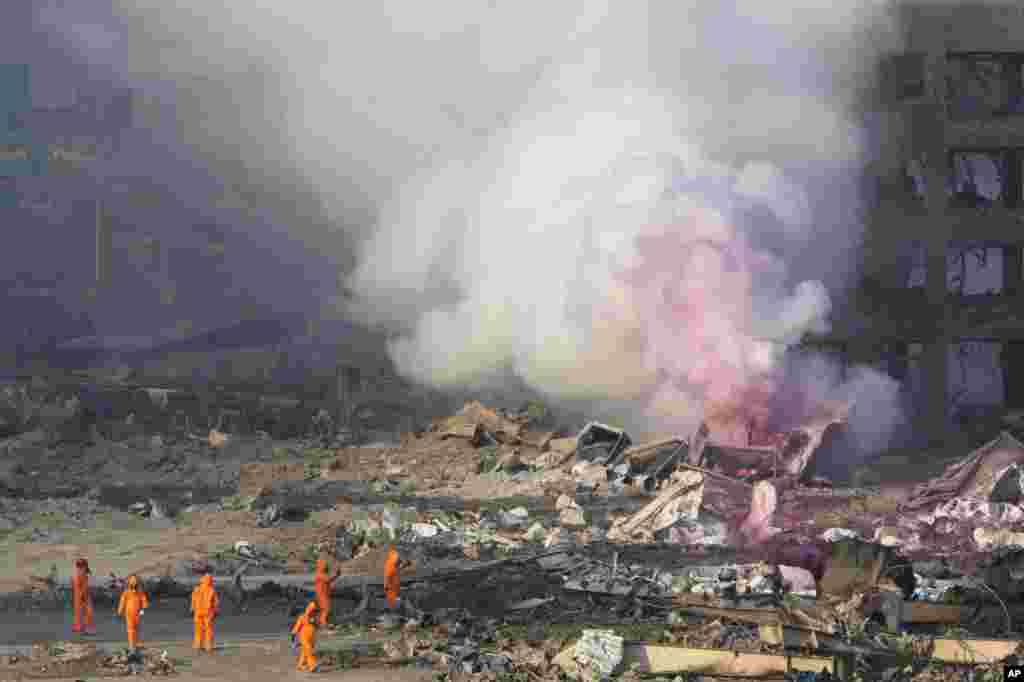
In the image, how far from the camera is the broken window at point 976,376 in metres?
49.7

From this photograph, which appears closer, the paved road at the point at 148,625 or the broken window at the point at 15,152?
the paved road at the point at 148,625

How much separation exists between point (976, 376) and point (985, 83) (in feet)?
26.6

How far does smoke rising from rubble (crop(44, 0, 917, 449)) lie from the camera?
3606cm

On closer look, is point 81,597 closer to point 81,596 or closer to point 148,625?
point 81,596

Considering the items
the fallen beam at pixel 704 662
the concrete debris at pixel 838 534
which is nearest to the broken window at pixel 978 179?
the concrete debris at pixel 838 534

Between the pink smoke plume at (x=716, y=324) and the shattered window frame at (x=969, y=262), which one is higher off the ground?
Answer: the shattered window frame at (x=969, y=262)

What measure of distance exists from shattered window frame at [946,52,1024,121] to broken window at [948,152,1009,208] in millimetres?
1198

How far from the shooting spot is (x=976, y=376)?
164ft

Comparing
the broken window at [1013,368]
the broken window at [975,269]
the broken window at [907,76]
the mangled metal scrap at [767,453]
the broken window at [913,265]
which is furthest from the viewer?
the broken window at [1013,368]

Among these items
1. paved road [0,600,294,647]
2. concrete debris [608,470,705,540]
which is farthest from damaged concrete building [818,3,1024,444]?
paved road [0,600,294,647]

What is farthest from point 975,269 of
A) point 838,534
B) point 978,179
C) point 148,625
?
point 148,625

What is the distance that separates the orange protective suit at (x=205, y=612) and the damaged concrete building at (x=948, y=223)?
2778 centimetres

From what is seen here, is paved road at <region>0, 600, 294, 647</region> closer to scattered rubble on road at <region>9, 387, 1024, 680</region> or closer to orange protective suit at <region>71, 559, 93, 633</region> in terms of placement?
orange protective suit at <region>71, 559, 93, 633</region>

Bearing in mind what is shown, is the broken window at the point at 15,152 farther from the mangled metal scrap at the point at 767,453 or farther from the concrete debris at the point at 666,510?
the concrete debris at the point at 666,510
